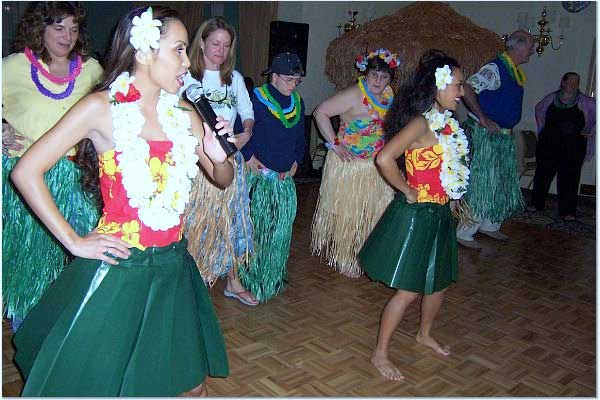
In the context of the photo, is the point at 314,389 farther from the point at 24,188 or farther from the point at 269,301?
the point at 24,188

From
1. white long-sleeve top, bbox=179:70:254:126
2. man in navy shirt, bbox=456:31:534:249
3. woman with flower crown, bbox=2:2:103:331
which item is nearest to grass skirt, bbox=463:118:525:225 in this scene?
man in navy shirt, bbox=456:31:534:249

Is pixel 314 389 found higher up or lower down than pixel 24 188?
lower down

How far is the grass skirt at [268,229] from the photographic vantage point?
3025 millimetres

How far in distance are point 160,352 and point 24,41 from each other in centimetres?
148

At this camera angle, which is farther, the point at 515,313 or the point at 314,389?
the point at 515,313

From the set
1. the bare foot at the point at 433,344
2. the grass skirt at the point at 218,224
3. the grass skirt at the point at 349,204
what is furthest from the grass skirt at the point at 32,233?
the grass skirt at the point at 349,204

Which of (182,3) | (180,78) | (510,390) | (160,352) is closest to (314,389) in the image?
(510,390)

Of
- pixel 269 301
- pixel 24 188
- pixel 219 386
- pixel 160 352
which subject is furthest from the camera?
pixel 269 301

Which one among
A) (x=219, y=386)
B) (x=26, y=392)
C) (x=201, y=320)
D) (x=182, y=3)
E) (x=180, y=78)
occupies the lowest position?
(x=219, y=386)

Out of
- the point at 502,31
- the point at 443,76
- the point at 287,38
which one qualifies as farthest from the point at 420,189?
the point at 502,31

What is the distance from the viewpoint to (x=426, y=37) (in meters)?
6.83

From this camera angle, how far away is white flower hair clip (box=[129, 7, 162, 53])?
140cm

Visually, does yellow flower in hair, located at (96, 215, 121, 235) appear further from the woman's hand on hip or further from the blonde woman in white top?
the blonde woman in white top

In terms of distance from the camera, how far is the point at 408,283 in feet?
7.50
